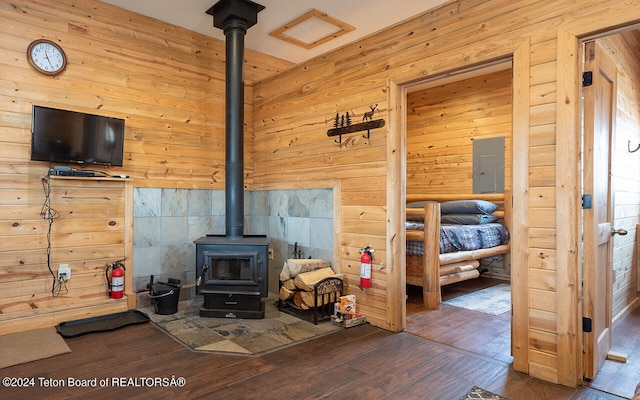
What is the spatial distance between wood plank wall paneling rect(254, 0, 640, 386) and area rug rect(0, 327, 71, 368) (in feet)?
7.75

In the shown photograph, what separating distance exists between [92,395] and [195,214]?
234 centimetres

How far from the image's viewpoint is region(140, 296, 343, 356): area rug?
293 cm

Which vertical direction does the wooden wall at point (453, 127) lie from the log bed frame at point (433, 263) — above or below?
above

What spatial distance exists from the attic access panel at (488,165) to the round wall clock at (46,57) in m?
5.17

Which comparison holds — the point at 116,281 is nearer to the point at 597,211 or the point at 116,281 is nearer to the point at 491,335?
the point at 491,335

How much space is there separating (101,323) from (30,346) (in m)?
0.58

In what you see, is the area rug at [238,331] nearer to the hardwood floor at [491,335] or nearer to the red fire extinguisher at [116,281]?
the red fire extinguisher at [116,281]

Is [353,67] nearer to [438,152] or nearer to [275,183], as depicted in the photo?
[275,183]

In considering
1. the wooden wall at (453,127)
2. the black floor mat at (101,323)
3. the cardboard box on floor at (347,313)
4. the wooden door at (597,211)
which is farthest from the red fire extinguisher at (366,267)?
the wooden wall at (453,127)

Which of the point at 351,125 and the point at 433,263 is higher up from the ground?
the point at 351,125

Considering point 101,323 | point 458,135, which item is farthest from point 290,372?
point 458,135

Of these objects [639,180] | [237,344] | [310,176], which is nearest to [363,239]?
[310,176]

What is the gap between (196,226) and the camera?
14.3ft

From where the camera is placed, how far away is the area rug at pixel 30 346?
8.79 ft
